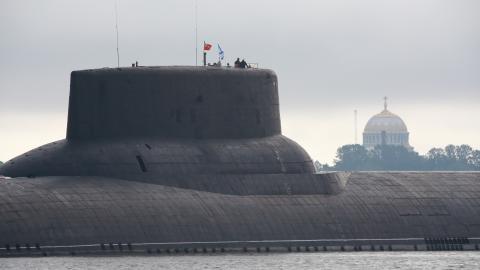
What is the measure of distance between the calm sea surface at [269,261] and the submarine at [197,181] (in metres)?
1.66

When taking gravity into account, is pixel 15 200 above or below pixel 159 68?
below

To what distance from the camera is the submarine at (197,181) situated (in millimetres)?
76062

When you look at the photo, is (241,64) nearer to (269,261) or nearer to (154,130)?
(154,130)

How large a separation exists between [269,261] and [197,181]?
770 cm

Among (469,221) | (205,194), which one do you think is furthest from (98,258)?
(469,221)

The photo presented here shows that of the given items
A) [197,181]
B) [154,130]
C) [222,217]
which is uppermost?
[154,130]

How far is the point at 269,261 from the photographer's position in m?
73.6

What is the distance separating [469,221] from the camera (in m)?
85.4

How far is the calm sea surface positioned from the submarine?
1657 mm

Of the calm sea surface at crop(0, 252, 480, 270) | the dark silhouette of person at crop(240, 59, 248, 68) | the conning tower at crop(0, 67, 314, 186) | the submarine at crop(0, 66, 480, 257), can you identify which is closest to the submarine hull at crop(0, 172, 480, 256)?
the submarine at crop(0, 66, 480, 257)

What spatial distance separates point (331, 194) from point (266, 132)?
4.17 meters

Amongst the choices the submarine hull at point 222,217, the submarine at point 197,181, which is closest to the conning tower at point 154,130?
the submarine at point 197,181

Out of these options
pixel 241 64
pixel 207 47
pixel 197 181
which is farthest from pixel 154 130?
pixel 241 64

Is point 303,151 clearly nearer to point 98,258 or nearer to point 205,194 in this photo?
point 205,194
